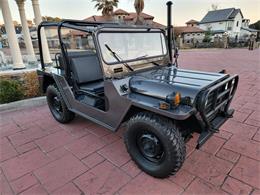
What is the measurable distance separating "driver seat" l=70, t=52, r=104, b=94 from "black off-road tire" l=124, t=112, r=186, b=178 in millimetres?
1274

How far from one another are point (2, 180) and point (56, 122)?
1.52 m

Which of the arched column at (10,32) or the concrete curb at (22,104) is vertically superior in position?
the arched column at (10,32)

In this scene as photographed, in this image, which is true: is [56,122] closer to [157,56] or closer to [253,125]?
[157,56]

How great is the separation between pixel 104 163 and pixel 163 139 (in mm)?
960

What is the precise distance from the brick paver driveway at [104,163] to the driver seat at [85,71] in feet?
2.58

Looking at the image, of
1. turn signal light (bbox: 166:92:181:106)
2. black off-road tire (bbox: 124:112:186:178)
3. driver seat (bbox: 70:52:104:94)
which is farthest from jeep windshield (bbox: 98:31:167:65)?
turn signal light (bbox: 166:92:181:106)

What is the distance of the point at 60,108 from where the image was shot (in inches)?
134

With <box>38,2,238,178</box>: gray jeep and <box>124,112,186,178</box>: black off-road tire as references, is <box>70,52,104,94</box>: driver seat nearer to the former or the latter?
<box>38,2,238,178</box>: gray jeep

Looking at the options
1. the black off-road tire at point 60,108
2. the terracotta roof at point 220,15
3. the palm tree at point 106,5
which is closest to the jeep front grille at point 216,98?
the black off-road tire at point 60,108

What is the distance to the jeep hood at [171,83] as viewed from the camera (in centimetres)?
190

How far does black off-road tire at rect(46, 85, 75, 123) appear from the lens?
3.26m

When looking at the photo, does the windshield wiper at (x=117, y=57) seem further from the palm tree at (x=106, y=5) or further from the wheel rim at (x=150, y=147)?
the palm tree at (x=106, y=5)

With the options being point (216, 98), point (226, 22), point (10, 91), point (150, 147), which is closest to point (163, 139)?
point (150, 147)

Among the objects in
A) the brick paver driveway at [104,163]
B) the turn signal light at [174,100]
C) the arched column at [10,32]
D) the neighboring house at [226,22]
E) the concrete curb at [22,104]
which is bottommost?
the brick paver driveway at [104,163]
